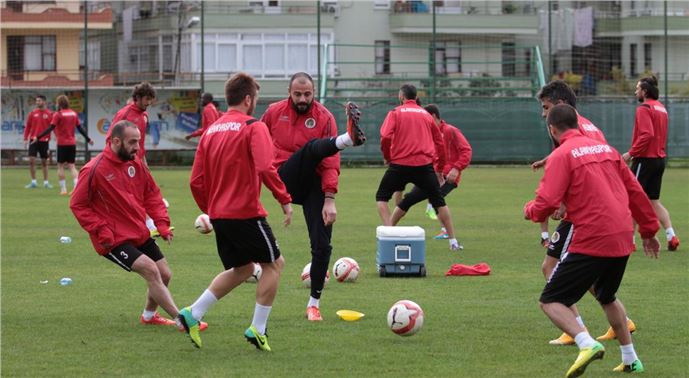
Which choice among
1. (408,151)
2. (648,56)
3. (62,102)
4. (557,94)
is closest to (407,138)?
(408,151)

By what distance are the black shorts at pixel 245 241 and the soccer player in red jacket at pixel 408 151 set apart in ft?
20.5

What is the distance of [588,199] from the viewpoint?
23.6ft

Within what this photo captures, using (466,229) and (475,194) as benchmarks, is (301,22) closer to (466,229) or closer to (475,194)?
(475,194)

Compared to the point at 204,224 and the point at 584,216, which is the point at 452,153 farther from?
the point at 584,216

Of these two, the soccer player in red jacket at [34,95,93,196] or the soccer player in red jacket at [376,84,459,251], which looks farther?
the soccer player in red jacket at [34,95,93,196]

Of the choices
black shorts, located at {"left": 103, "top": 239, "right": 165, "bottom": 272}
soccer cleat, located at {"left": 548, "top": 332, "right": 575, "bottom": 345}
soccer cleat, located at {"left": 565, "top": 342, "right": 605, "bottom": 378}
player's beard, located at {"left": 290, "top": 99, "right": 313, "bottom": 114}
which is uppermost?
player's beard, located at {"left": 290, "top": 99, "right": 313, "bottom": 114}

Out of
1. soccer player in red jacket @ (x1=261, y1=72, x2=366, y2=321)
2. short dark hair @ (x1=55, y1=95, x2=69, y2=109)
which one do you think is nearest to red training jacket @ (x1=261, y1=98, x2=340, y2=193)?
soccer player in red jacket @ (x1=261, y1=72, x2=366, y2=321)

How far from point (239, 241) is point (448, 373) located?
5.97ft

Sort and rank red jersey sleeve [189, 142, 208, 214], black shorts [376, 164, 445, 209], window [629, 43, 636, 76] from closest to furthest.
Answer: red jersey sleeve [189, 142, 208, 214] < black shorts [376, 164, 445, 209] < window [629, 43, 636, 76]

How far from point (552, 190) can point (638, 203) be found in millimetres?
723

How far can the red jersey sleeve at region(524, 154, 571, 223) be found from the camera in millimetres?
7137

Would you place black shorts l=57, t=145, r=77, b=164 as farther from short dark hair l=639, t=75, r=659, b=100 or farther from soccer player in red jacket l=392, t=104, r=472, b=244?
short dark hair l=639, t=75, r=659, b=100

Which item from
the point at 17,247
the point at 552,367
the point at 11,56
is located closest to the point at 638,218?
the point at 552,367

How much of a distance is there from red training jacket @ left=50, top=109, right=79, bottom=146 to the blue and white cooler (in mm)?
15002
